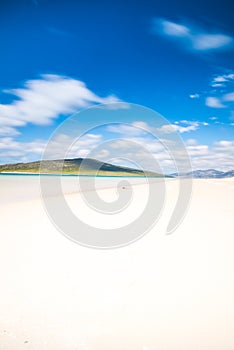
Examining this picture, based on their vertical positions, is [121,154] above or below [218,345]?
above

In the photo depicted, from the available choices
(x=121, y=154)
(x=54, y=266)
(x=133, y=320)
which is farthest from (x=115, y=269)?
(x=121, y=154)

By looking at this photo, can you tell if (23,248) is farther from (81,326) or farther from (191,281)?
(191,281)

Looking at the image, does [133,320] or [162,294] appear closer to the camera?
[133,320]

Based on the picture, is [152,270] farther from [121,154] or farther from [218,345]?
[121,154]

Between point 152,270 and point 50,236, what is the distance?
2.44 meters

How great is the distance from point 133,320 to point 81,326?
51 cm

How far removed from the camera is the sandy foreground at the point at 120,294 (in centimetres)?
218

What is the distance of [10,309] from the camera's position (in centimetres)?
256

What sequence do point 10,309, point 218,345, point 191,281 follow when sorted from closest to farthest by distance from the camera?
point 218,345 → point 10,309 → point 191,281

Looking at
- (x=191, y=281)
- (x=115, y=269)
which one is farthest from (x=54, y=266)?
(x=191, y=281)

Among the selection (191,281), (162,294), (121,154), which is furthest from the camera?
(121,154)

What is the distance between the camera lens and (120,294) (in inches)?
111

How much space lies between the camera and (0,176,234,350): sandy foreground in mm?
2180

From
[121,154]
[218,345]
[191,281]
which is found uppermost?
[121,154]
